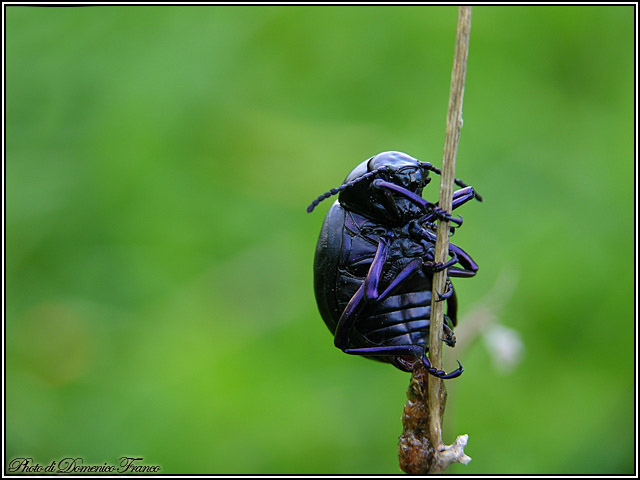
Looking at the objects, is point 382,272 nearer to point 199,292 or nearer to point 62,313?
point 199,292

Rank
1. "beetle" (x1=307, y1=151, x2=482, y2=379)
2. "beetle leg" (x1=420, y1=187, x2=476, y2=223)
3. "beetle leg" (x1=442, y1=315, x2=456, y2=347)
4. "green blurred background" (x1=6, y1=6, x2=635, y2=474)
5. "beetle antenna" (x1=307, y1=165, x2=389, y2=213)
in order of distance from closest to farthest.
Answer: "beetle leg" (x1=442, y1=315, x2=456, y2=347)
"beetle" (x1=307, y1=151, x2=482, y2=379)
"beetle antenna" (x1=307, y1=165, x2=389, y2=213)
"beetle leg" (x1=420, y1=187, x2=476, y2=223)
"green blurred background" (x1=6, y1=6, x2=635, y2=474)

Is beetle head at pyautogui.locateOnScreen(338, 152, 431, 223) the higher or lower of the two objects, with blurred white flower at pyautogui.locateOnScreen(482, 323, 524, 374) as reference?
higher

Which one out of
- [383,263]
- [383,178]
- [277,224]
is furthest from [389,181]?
[277,224]

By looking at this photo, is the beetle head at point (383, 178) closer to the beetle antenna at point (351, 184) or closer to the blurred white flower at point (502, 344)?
the beetle antenna at point (351, 184)

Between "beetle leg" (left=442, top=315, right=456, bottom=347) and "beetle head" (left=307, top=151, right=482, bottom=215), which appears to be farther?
"beetle head" (left=307, top=151, right=482, bottom=215)

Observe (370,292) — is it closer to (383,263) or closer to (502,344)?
(383,263)

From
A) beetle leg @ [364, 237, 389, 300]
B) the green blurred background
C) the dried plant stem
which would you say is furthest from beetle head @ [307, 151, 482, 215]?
the green blurred background

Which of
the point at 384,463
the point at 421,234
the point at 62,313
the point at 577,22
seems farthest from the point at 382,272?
the point at 577,22

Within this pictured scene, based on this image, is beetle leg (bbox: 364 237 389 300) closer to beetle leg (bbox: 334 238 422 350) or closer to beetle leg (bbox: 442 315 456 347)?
beetle leg (bbox: 334 238 422 350)
